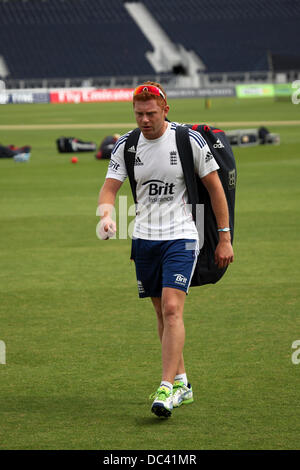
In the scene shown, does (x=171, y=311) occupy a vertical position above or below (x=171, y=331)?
above

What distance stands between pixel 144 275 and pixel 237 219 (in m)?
9.04

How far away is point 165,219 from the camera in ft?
19.4

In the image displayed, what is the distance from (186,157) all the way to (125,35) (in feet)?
270

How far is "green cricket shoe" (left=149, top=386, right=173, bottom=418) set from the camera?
220 inches

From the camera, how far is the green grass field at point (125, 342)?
5473mm

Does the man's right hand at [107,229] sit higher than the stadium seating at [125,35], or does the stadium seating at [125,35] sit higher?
the stadium seating at [125,35]

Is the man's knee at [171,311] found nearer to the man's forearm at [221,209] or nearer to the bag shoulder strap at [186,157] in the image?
the man's forearm at [221,209]

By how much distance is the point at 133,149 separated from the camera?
19.4 feet

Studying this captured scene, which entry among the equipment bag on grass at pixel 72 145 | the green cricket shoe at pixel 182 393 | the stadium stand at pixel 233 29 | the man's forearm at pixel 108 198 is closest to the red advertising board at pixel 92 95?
the stadium stand at pixel 233 29

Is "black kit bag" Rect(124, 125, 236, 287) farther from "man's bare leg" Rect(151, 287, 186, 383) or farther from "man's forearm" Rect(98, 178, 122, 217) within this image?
"man's bare leg" Rect(151, 287, 186, 383)

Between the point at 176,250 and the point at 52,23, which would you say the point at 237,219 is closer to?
the point at 176,250

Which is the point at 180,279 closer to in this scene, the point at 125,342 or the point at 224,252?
the point at 224,252

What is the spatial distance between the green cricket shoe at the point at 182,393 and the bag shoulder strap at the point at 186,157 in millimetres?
1314

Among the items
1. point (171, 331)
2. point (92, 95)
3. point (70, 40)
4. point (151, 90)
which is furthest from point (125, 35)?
point (171, 331)
